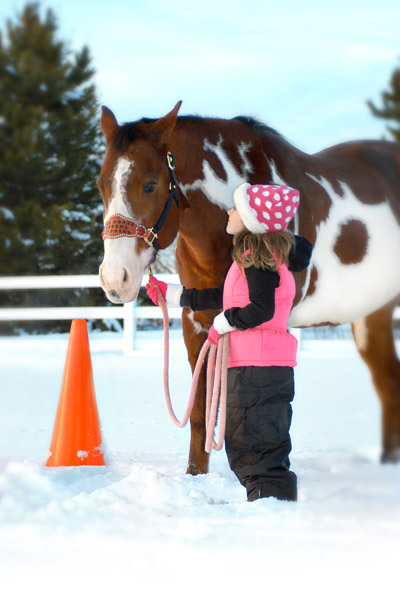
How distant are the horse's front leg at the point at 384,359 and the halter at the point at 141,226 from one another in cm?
181

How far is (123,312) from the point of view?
10.1 metres

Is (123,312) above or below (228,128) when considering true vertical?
below

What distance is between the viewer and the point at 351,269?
3.85 meters

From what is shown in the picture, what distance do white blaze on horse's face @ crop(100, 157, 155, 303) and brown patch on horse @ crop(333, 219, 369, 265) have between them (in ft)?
4.25

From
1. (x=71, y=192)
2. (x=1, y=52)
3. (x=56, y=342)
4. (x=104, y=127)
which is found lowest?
(x=56, y=342)

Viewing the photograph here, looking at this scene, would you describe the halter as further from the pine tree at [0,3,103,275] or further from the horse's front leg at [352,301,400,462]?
the pine tree at [0,3,103,275]

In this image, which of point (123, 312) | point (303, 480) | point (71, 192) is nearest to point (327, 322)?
point (303, 480)

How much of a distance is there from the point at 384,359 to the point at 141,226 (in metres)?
2.10

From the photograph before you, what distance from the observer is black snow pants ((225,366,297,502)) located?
112 inches

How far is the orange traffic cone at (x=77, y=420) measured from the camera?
382cm

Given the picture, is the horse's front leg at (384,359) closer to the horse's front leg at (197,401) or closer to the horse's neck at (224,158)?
the horse's neck at (224,158)

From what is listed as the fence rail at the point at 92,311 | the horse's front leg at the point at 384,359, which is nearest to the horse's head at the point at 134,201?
the horse's front leg at the point at 384,359

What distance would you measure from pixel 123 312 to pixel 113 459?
6132 mm

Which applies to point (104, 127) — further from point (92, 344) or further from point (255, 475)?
point (92, 344)
